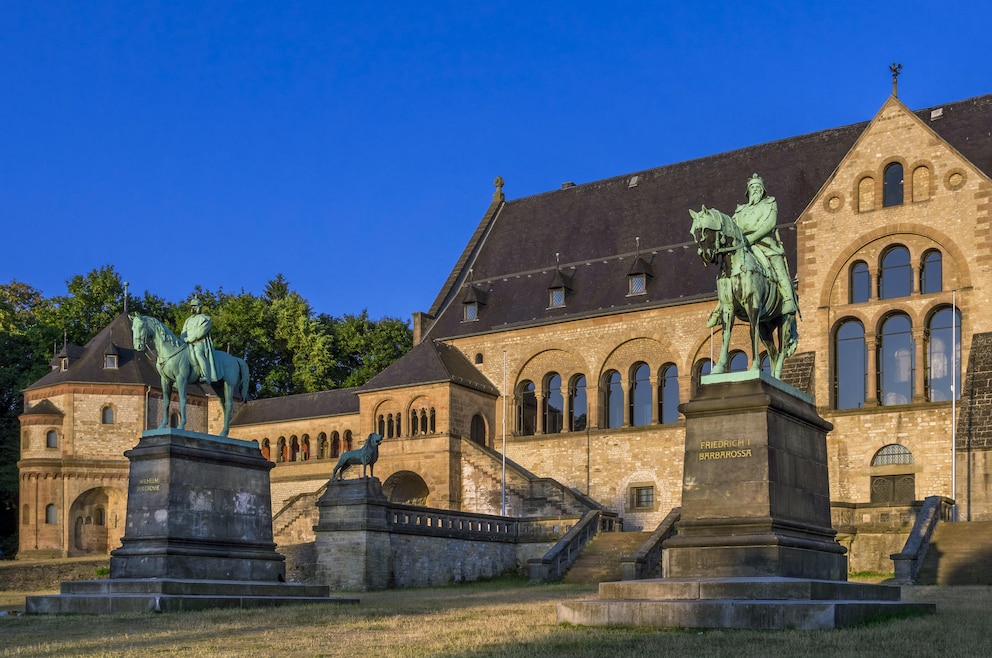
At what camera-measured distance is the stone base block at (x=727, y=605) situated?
1502 centimetres

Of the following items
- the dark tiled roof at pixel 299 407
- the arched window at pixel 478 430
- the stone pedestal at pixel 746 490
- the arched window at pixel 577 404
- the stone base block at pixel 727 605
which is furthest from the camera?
the dark tiled roof at pixel 299 407

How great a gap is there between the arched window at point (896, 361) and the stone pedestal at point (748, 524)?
84.3 feet

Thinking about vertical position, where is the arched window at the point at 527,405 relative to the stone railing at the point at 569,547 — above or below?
above

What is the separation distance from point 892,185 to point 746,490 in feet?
98.6

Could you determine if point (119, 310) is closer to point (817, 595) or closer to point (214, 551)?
point (214, 551)

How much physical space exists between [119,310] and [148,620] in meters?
60.2

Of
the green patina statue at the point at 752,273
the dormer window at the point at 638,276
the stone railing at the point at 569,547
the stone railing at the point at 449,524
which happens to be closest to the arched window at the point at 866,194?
the dormer window at the point at 638,276

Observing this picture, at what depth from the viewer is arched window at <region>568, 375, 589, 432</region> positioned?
53.4m

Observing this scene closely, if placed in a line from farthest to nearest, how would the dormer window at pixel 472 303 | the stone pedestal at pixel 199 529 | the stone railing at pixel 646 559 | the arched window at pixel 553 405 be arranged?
1. the dormer window at pixel 472 303
2. the arched window at pixel 553 405
3. the stone railing at pixel 646 559
4. the stone pedestal at pixel 199 529

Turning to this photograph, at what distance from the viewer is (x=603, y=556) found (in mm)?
39469

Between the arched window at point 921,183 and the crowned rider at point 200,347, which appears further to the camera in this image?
the arched window at point 921,183

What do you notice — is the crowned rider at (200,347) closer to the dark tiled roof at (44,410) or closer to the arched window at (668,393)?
the arched window at (668,393)

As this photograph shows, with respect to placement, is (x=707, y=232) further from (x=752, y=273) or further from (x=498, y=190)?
(x=498, y=190)

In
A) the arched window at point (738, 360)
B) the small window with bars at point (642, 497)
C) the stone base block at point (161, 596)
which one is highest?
the arched window at point (738, 360)
